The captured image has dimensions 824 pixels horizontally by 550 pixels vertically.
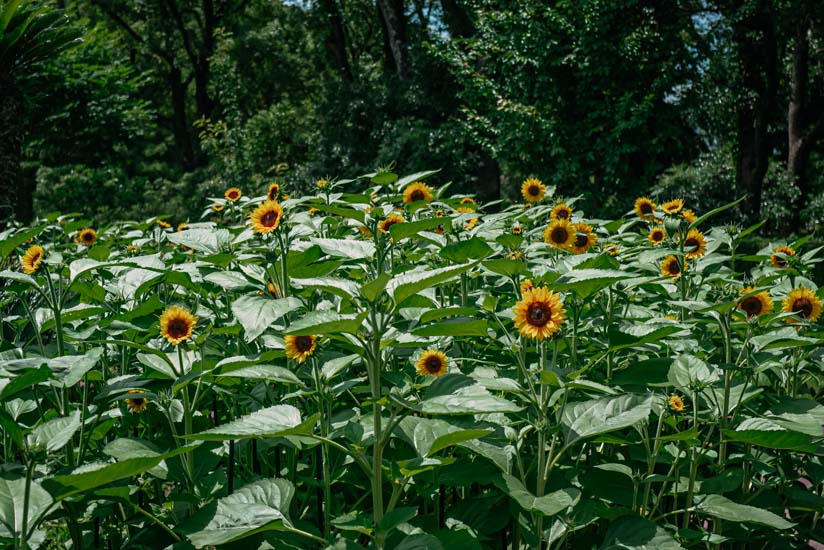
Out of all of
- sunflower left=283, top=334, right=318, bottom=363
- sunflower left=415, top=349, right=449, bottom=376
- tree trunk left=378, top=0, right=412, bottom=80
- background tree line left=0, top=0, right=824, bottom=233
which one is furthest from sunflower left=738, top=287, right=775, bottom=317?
tree trunk left=378, top=0, right=412, bottom=80

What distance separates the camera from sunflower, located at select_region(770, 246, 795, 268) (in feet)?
8.01

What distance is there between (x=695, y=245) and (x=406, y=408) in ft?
4.41

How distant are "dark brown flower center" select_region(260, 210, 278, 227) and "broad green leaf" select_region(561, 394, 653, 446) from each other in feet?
2.71

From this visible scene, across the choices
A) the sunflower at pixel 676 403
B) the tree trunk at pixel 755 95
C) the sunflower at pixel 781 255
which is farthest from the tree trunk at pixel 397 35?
the sunflower at pixel 676 403

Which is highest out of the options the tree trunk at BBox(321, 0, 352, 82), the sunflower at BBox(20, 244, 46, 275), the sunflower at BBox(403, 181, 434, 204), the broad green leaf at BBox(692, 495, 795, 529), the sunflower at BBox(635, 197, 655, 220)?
the tree trunk at BBox(321, 0, 352, 82)

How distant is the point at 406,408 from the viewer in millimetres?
1468

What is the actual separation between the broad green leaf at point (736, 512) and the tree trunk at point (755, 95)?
1082 centimetres

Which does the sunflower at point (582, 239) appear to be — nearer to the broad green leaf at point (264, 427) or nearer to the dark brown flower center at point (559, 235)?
the dark brown flower center at point (559, 235)

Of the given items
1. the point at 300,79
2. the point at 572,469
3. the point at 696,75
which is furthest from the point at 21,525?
the point at 300,79

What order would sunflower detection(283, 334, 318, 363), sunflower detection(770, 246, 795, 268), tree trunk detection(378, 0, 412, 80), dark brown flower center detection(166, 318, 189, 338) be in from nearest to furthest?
sunflower detection(283, 334, 318, 363) < dark brown flower center detection(166, 318, 189, 338) < sunflower detection(770, 246, 795, 268) < tree trunk detection(378, 0, 412, 80)

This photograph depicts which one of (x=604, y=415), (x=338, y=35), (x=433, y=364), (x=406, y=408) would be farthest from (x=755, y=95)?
(x=406, y=408)

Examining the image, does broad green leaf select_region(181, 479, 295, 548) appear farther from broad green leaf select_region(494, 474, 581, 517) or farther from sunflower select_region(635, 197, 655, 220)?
sunflower select_region(635, 197, 655, 220)

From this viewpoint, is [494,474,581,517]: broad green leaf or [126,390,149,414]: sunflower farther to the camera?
[126,390,149,414]: sunflower

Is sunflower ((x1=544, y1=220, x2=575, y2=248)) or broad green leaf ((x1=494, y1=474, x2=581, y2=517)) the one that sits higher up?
sunflower ((x1=544, y1=220, x2=575, y2=248))
